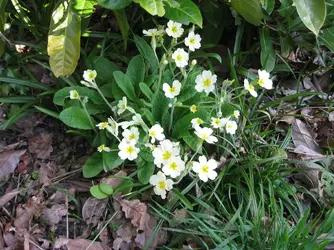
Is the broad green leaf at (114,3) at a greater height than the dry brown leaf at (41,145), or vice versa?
the broad green leaf at (114,3)

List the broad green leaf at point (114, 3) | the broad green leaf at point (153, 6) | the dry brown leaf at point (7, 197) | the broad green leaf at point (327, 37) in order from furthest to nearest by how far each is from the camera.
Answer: the broad green leaf at point (327, 37), the dry brown leaf at point (7, 197), the broad green leaf at point (114, 3), the broad green leaf at point (153, 6)

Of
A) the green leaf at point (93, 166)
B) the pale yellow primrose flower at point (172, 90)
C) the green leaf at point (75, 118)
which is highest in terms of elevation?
the pale yellow primrose flower at point (172, 90)

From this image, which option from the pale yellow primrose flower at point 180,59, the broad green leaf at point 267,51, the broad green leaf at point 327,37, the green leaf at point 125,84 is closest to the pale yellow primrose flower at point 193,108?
the pale yellow primrose flower at point 180,59

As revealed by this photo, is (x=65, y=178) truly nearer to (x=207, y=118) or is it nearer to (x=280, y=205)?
(x=207, y=118)

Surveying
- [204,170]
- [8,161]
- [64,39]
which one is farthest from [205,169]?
[8,161]

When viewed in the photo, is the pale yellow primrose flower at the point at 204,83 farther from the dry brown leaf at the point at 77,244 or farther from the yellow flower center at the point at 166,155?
the dry brown leaf at the point at 77,244

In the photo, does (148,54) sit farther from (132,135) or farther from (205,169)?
(205,169)

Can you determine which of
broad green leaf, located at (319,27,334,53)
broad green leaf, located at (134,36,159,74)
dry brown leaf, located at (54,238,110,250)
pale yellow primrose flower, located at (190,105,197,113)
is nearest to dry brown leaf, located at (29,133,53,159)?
dry brown leaf, located at (54,238,110,250)

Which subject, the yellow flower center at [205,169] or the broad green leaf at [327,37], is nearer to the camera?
the yellow flower center at [205,169]
